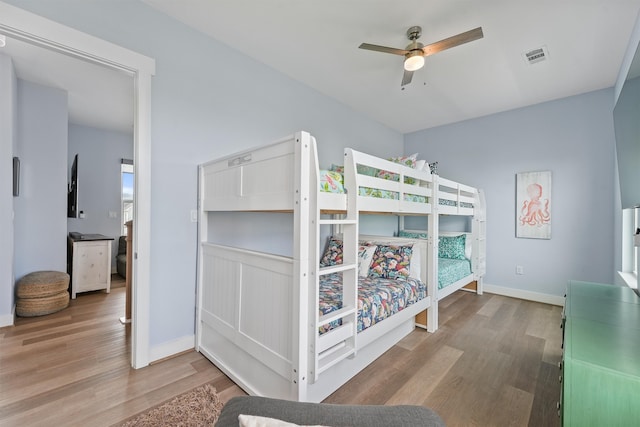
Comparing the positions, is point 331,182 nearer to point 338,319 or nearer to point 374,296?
point 338,319

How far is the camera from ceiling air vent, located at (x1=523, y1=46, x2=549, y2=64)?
247 cm

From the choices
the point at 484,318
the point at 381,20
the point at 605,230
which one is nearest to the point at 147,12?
the point at 381,20

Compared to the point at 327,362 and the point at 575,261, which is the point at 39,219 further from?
the point at 575,261

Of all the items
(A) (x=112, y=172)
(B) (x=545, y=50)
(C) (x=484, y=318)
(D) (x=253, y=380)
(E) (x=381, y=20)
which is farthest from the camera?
(A) (x=112, y=172)

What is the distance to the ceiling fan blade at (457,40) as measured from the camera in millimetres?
1866

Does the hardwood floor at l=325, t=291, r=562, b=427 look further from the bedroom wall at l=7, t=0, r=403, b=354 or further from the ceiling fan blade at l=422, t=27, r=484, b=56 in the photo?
the ceiling fan blade at l=422, t=27, r=484, b=56

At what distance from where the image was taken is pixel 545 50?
Result: 2463 millimetres

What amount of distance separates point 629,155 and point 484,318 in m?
2.09

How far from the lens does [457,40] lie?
198 cm

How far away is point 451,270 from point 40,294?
4.50 meters

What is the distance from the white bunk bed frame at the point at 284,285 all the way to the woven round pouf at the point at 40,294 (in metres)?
2.01

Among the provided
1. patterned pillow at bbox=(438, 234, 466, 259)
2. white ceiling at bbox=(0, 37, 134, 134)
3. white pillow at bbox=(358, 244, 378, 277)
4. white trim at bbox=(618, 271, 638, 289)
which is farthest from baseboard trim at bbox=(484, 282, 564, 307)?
white ceiling at bbox=(0, 37, 134, 134)

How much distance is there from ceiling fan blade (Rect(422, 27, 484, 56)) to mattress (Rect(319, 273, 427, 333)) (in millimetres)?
1951

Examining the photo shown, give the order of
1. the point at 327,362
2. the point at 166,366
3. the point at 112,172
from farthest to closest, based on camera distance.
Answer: the point at 112,172 → the point at 166,366 → the point at 327,362
